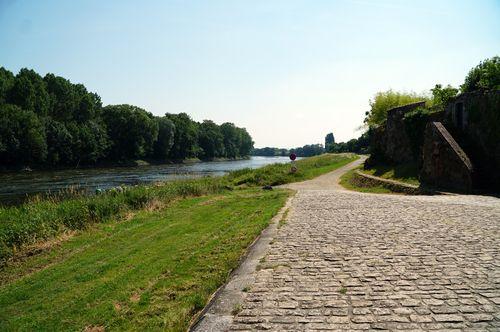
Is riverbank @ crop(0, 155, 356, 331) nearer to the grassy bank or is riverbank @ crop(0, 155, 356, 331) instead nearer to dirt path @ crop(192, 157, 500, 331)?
the grassy bank

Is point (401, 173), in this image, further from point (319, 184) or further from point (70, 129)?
point (70, 129)

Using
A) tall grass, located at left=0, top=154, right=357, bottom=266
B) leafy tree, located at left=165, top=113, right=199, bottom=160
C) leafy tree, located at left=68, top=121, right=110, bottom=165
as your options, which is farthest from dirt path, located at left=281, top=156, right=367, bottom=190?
leafy tree, located at left=165, top=113, right=199, bottom=160

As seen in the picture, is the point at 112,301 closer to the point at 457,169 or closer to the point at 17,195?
the point at 457,169

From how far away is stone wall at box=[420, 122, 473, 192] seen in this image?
1551 centimetres

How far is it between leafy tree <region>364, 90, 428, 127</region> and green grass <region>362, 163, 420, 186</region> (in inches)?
1029

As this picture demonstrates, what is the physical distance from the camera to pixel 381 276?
5.76m

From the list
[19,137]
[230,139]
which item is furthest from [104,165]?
[230,139]

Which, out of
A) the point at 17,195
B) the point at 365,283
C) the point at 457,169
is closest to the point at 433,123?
the point at 457,169

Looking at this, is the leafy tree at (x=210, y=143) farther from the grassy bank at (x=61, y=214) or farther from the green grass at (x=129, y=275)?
the green grass at (x=129, y=275)

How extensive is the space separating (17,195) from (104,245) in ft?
60.9

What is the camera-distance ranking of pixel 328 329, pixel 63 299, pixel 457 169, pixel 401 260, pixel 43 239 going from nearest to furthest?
pixel 328 329
pixel 401 260
pixel 63 299
pixel 43 239
pixel 457 169

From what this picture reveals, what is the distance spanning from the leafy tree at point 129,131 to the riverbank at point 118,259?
191ft

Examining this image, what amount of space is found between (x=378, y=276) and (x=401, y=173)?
17.8 meters

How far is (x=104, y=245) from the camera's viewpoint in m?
11.4
